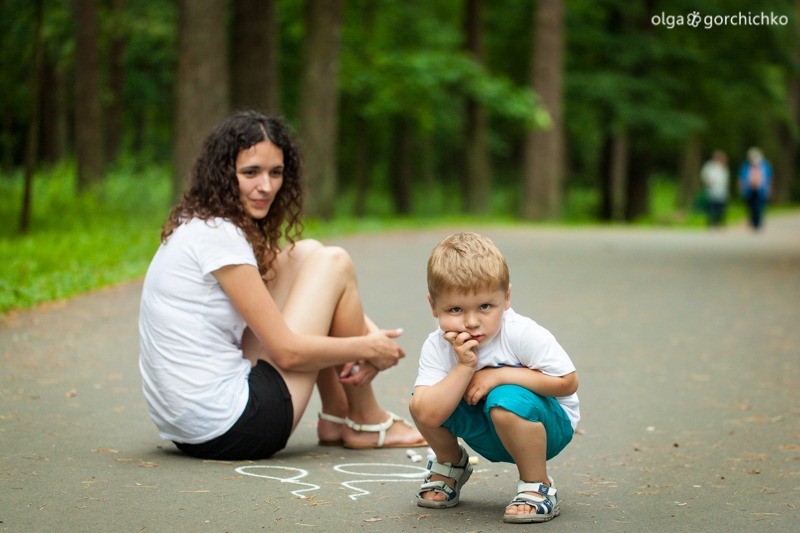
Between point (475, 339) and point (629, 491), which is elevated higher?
point (475, 339)

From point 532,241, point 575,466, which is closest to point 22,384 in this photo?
point 575,466

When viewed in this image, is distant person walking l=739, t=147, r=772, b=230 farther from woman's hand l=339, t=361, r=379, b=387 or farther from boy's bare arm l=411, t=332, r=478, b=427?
boy's bare arm l=411, t=332, r=478, b=427

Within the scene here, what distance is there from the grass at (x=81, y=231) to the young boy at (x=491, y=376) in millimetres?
6276

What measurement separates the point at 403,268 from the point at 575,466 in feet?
30.1

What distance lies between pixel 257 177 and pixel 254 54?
15281mm

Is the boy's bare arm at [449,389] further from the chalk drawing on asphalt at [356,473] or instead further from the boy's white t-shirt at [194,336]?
the boy's white t-shirt at [194,336]

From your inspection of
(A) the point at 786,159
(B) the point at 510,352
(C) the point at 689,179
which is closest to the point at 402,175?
(C) the point at 689,179

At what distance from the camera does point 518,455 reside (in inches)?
158

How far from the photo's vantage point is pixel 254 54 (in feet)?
65.2

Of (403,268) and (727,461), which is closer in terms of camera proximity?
(727,461)

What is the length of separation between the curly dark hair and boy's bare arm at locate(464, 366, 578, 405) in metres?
1.40

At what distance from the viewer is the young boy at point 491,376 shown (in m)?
3.88

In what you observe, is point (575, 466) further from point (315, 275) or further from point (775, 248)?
point (775, 248)

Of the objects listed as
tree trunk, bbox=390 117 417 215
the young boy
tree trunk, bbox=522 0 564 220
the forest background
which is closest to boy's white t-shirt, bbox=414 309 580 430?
the young boy
